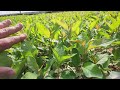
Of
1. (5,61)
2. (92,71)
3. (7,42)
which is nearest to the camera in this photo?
(92,71)

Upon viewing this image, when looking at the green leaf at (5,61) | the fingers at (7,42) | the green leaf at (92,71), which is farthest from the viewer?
the fingers at (7,42)

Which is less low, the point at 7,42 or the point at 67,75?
the point at 7,42

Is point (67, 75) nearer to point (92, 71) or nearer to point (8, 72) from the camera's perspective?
point (92, 71)

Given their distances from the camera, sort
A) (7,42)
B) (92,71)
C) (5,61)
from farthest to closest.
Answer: (7,42), (5,61), (92,71)

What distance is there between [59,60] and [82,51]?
16 cm

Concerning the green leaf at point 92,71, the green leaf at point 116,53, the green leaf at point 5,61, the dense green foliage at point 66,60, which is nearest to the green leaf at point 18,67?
the dense green foliage at point 66,60

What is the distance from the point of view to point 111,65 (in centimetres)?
117

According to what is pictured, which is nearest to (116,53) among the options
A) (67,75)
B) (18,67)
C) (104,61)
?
(104,61)

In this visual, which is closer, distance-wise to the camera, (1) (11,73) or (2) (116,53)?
(1) (11,73)

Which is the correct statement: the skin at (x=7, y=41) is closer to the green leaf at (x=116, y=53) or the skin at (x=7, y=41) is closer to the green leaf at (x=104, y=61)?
the green leaf at (x=104, y=61)

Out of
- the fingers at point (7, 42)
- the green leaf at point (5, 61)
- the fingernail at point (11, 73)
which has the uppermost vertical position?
the fingers at point (7, 42)
